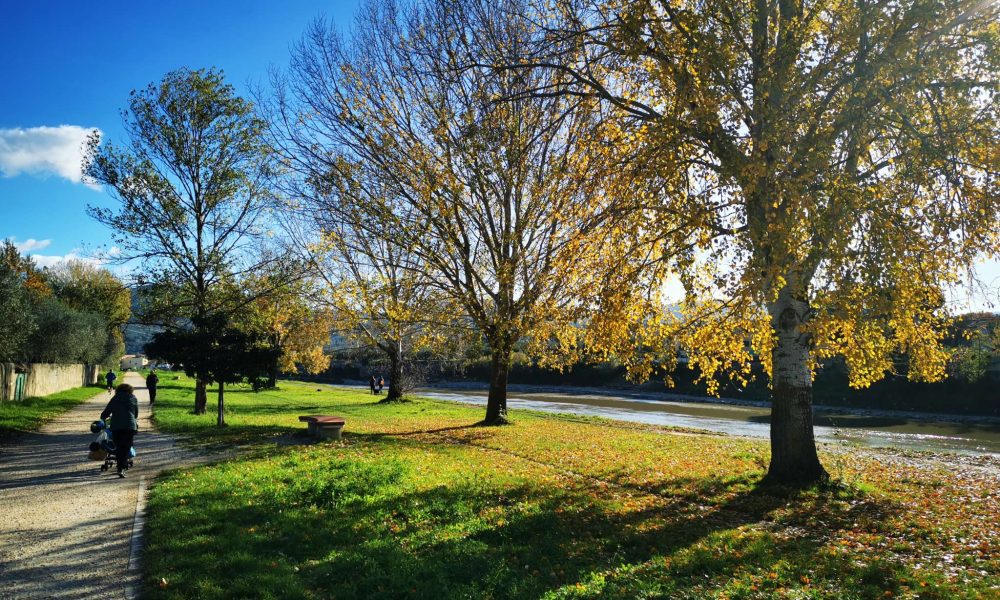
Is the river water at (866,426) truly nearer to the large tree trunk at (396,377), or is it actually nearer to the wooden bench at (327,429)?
the large tree trunk at (396,377)

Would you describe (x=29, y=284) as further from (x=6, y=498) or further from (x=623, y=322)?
(x=623, y=322)

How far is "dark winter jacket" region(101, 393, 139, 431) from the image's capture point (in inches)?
412

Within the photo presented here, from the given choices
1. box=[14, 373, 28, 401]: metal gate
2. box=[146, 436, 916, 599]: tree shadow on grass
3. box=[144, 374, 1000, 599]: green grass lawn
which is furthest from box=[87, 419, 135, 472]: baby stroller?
box=[14, 373, 28, 401]: metal gate

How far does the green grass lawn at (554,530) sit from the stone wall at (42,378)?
20.2 metres

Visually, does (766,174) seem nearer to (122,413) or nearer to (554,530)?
(554,530)

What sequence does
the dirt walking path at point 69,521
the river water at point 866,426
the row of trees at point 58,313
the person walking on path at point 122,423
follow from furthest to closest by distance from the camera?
the row of trees at point 58,313
the river water at point 866,426
the person walking on path at point 122,423
the dirt walking path at point 69,521

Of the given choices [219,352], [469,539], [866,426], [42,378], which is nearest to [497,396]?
[219,352]

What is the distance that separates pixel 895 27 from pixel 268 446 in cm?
1446

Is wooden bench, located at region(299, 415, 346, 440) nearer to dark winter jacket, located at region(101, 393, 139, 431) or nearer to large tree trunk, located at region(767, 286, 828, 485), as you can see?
dark winter jacket, located at region(101, 393, 139, 431)

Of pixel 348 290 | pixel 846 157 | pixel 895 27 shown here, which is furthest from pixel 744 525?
pixel 348 290

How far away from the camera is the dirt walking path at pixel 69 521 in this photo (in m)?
5.23

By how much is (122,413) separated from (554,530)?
8386 mm

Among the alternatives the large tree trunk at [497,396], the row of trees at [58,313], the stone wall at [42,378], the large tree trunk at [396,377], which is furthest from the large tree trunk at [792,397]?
the stone wall at [42,378]

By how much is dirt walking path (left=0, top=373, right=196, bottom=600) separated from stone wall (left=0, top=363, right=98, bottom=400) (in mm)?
14644
